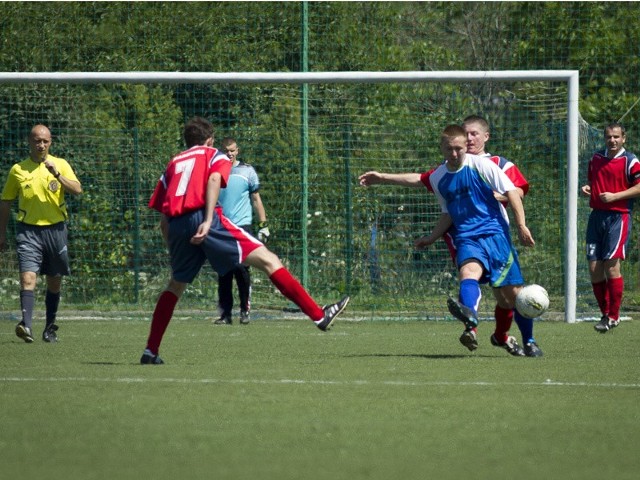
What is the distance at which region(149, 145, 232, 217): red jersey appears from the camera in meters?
9.13

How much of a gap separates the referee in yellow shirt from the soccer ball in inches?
164

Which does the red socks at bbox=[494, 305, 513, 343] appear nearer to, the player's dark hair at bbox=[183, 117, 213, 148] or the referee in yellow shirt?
the player's dark hair at bbox=[183, 117, 213, 148]

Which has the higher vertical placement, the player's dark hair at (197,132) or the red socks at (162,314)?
the player's dark hair at (197,132)

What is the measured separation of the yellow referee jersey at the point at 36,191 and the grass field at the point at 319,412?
1316 mm

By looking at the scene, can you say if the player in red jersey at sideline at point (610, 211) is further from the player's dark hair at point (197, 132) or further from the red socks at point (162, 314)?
the red socks at point (162, 314)

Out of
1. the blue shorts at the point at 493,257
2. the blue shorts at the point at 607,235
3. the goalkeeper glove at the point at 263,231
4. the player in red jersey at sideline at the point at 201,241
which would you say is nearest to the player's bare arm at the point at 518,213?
the blue shorts at the point at 493,257

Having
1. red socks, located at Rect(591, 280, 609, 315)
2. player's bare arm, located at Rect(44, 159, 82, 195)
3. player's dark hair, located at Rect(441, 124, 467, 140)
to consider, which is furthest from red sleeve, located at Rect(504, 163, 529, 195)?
player's bare arm, located at Rect(44, 159, 82, 195)

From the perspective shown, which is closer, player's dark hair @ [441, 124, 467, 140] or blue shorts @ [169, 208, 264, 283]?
blue shorts @ [169, 208, 264, 283]

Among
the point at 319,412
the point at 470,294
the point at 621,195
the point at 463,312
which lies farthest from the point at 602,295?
the point at 319,412

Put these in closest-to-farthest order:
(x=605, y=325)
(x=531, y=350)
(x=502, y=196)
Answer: (x=531, y=350)
(x=502, y=196)
(x=605, y=325)

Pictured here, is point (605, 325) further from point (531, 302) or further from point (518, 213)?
point (518, 213)

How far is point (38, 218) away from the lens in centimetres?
1166

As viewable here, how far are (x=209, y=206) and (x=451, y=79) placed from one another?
624cm

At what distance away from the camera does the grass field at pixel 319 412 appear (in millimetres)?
5262
